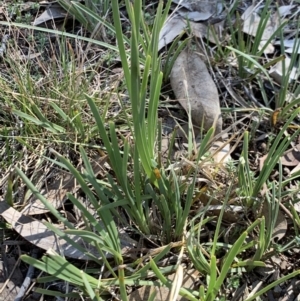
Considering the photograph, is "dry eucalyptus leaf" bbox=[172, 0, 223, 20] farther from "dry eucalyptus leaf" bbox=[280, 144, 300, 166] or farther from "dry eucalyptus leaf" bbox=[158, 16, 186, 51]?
"dry eucalyptus leaf" bbox=[280, 144, 300, 166]

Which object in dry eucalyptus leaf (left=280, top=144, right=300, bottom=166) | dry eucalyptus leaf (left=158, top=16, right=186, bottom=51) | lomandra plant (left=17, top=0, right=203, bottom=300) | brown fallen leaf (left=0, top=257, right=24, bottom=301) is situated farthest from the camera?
dry eucalyptus leaf (left=158, top=16, right=186, bottom=51)

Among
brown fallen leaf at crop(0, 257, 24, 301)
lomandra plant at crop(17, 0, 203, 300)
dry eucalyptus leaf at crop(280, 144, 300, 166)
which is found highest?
lomandra plant at crop(17, 0, 203, 300)

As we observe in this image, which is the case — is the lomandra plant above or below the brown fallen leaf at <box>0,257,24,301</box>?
above

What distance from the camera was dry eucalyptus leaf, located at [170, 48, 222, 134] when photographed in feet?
4.57

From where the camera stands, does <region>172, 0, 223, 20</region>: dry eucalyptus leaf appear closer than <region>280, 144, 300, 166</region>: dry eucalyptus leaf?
No

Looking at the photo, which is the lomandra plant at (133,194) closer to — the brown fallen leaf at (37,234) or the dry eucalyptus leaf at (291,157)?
the brown fallen leaf at (37,234)

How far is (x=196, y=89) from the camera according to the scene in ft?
4.81

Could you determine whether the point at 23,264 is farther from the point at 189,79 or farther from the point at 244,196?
the point at 189,79

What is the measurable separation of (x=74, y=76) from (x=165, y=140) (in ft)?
0.94

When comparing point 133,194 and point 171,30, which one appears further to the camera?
point 171,30

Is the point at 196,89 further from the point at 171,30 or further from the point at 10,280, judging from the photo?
the point at 10,280

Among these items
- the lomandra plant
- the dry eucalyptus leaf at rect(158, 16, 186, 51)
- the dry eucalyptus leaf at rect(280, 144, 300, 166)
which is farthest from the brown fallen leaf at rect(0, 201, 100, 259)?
the dry eucalyptus leaf at rect(158, 16, 186, 51)

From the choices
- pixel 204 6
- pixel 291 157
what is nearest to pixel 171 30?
pixel 204 6

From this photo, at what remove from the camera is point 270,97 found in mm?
1534
